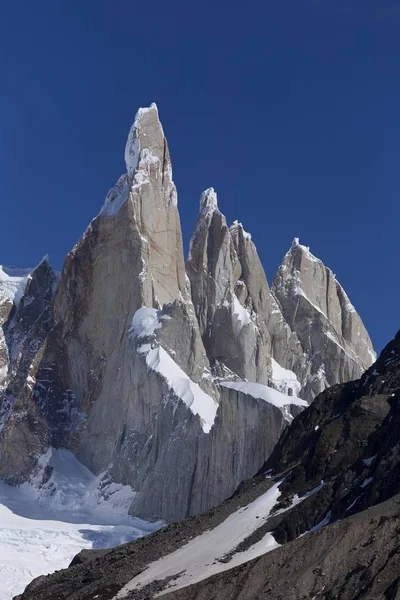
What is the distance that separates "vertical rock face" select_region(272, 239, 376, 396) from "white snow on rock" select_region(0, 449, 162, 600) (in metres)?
26.3

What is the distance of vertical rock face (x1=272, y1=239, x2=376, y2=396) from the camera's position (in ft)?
426

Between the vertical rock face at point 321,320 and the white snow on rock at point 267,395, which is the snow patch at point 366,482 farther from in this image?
the vertical rock face at point 321,320

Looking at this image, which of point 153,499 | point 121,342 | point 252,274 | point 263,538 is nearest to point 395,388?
point 263,538

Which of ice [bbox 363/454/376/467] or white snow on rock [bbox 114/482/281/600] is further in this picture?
ice [bbox 363/454/376/467]

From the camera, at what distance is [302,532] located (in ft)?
171

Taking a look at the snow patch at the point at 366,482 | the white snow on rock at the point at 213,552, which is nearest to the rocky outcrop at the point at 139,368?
the white snow on rock at the point at 213,552

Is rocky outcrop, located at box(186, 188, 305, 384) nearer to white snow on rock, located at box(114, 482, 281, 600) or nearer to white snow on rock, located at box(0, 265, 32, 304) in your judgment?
white snow on rock, located at box(0, 265, 32, 304)

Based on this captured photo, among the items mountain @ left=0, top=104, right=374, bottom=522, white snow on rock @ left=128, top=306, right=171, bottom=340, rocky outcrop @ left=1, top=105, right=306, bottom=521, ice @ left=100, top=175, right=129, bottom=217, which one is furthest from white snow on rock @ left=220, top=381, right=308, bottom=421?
ice @ left=100, top=175, right=129, bottom=217

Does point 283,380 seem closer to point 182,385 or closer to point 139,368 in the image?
point 182,385

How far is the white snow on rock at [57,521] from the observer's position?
93875 mm

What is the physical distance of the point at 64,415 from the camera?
122 m

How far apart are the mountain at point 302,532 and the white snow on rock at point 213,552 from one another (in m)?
0.08

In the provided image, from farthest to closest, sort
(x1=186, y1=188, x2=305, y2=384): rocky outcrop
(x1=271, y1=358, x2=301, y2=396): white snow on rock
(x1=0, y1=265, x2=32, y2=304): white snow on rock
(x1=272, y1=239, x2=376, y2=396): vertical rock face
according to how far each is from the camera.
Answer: (x1=0, y1=265, x2=32, y2=304): white snow on rock → (x1=272, y1=239, x2=376, y2=396): vertical rock face → (x1=271, y1=358, x2=301, y2=396): white snow on rock → (x1=186, y1=188, x2=305, y2=384): rocky outcrop

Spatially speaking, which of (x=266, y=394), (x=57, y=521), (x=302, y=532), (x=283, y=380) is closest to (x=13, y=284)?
(x=283, y=380)
